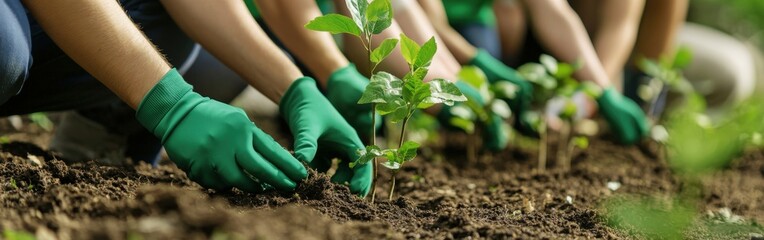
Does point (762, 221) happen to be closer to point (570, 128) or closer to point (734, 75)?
point (570, 128)

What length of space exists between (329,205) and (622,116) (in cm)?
169

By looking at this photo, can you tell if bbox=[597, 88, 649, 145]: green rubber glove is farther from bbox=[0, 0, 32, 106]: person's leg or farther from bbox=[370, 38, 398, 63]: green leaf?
bbox=[0, 0, 32, 106]: person's leg

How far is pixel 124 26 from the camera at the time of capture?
165cm

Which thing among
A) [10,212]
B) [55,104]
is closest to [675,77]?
[55,104]

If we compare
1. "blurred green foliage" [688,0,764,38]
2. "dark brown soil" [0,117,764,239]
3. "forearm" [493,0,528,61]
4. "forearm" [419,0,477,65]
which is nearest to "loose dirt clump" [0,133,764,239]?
"dark brown soil" [0,117,764,239]

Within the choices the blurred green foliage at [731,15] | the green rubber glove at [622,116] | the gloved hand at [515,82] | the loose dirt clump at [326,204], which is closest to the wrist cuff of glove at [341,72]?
the loose dirt clump at [326,204]

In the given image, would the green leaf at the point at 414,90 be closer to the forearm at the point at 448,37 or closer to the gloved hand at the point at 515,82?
the gloved hand at the point at 515,82

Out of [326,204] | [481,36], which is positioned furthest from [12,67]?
[481,36]

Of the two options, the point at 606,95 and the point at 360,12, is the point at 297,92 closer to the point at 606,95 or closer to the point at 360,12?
the point at 360,12

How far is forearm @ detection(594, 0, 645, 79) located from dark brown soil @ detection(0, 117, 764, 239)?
859mm

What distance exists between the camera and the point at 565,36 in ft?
10.5

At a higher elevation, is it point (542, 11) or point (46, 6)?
point (542, 11)

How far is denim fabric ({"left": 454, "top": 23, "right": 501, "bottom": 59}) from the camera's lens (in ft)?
11.0

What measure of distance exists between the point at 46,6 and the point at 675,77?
218cm
